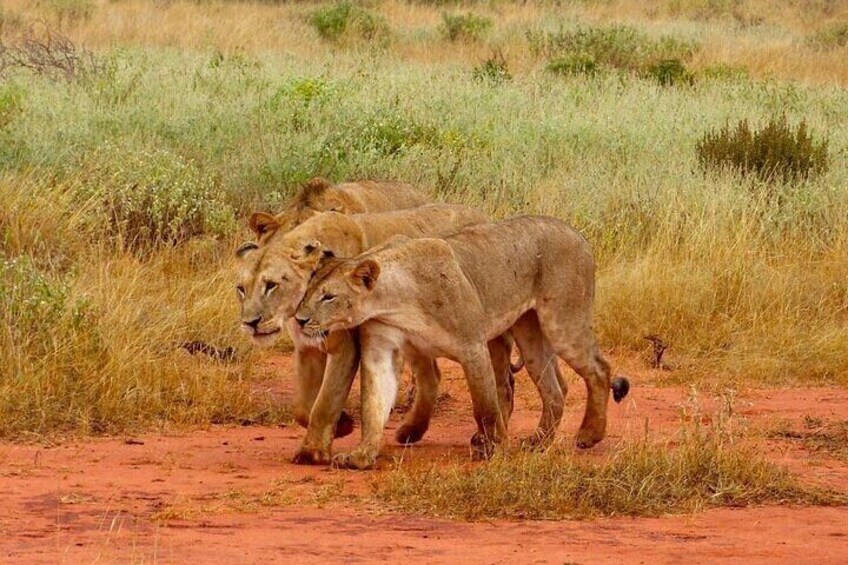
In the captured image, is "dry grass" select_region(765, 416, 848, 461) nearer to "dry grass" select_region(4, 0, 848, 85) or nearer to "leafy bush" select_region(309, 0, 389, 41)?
"dry grass" select_region(4, 0, 848, 85)

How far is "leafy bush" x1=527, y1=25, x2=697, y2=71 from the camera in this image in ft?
84.8

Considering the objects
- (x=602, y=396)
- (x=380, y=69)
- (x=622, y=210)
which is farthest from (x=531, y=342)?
(x=380, y=69)

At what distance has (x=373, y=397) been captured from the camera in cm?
878

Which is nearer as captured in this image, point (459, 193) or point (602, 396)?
point (602, 396)

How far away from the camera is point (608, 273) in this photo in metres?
13.4

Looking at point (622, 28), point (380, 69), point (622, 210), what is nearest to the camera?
point (622, 210)

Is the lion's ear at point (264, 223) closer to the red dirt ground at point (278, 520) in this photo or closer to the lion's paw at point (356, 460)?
the red dirt ground at point (278, 520)

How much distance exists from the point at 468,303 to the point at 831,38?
24250 mm

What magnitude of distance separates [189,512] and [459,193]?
24.9 feet

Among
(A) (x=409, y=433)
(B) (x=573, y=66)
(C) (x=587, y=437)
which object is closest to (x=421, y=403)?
(A) (x=409, y=433)

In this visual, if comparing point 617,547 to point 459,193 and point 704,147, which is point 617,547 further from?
point 704,147

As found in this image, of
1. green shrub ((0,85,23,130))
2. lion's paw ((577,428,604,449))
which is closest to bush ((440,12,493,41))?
green shrub ((0,85,23,130))

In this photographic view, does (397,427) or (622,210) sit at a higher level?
(622,210)

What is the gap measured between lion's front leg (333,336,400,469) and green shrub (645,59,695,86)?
14.3m
